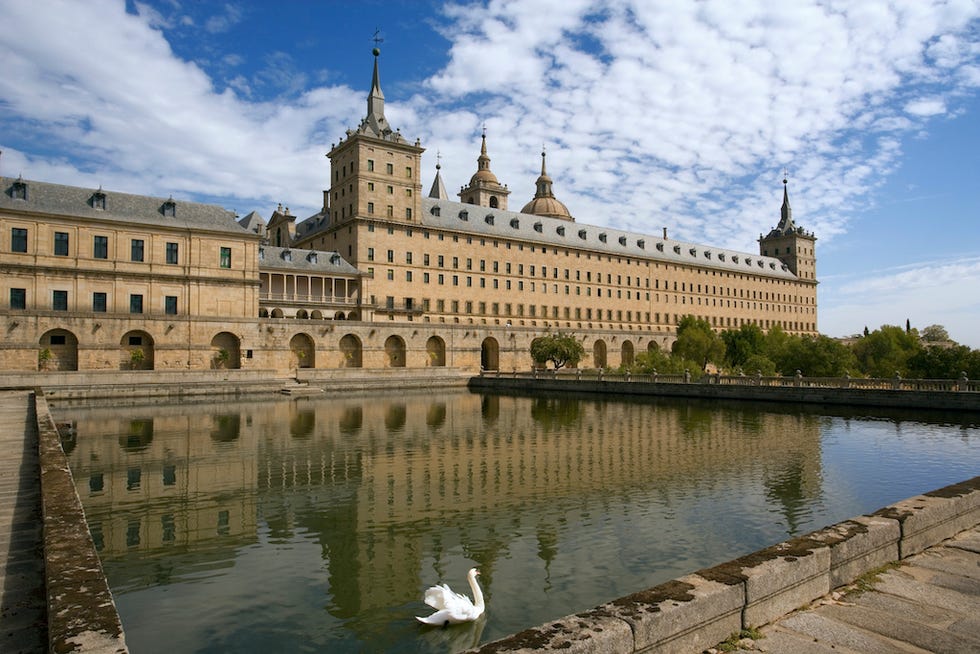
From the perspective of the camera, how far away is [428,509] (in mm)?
13836

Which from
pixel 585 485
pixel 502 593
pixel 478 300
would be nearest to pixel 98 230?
pixel 478 300

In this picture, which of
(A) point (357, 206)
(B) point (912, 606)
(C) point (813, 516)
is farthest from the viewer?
(A) point (357, 206)

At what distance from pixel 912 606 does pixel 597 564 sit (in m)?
5.20

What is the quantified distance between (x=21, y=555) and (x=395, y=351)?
5395 centimetres

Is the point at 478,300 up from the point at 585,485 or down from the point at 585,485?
up

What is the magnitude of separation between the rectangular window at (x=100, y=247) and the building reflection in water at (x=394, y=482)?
66.8ft

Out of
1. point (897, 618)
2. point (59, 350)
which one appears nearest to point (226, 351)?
point (59, 350)

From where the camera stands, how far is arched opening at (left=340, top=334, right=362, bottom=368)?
5750 cm

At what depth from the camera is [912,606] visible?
18.8 feet

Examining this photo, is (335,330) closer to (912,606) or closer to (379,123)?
(379,123)

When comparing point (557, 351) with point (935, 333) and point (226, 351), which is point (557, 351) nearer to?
point (226, 351)

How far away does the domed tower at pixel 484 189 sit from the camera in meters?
101

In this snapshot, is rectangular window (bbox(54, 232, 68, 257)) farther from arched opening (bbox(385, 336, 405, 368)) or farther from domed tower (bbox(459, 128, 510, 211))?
domed tower (bbox(459, 128, 510, 211))

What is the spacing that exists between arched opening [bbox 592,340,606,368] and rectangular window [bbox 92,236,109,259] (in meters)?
51.6
